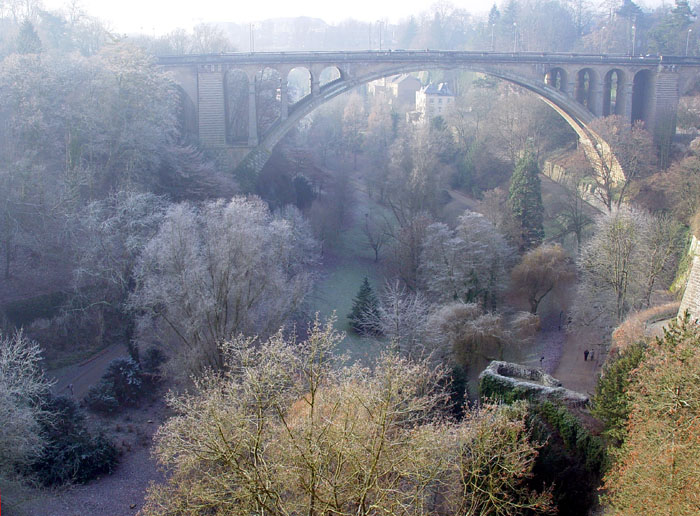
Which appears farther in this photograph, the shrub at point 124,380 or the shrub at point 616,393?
the shrub at point 124,380

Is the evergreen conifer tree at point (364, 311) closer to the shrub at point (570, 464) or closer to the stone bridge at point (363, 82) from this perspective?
the shrub at point (570, 464)

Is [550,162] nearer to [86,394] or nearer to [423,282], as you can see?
[423,282]

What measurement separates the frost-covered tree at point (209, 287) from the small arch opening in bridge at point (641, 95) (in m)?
26.0

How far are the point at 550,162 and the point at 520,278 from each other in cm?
1651

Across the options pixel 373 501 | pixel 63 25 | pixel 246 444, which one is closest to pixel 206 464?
pixel 246 444

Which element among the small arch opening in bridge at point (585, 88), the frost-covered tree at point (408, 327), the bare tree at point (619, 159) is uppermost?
the small arch opening in bridge at point (585, 88)

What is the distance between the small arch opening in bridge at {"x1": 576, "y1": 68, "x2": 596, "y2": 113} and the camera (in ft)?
108

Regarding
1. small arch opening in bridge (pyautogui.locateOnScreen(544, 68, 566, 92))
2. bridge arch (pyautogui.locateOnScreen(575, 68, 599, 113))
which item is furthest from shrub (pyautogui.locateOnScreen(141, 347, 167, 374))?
bridge arch (pyautogui.locateOnScreen(575, 68, 599, 113))

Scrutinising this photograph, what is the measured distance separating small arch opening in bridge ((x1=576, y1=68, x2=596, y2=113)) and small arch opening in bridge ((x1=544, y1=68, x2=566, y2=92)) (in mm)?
881

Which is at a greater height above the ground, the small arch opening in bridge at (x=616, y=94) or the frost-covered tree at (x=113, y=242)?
the small arch opening in bridge at (x=616, y=94)

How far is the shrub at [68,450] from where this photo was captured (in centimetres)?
1345

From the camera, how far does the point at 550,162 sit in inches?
1444

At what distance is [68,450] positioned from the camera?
45.0ft

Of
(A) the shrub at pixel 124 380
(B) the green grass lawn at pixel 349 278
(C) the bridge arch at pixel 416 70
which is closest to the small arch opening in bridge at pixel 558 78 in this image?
(C) the bridge arch at pixel 416 70
